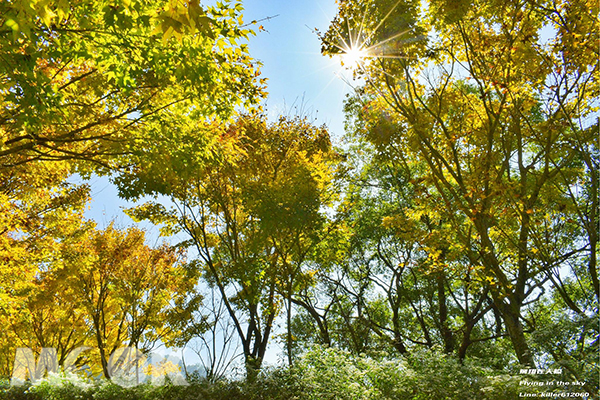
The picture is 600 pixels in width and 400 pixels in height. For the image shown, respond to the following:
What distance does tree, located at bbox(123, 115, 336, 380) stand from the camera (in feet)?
20.6

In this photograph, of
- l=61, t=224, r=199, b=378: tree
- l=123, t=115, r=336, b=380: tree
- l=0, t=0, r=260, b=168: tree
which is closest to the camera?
l=0, t=0, r=260, b=168: tree

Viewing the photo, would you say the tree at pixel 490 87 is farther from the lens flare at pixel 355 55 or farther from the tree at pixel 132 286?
the tree at pixel 132 286

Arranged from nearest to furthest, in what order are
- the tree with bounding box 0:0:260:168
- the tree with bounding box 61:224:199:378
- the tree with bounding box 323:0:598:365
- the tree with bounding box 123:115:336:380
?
the tree with bounding box 0:0:260:168 < the tree with bounding box 323:0:598:365 < the tree with bounding box 123:115:336:380 < the tree with bounding box 61:224:199:378

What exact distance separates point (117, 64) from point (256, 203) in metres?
3.55

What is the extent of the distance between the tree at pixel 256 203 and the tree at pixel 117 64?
83 cm

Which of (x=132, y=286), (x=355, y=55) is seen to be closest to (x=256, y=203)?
(x=355, y=55)

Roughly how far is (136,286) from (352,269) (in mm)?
8227

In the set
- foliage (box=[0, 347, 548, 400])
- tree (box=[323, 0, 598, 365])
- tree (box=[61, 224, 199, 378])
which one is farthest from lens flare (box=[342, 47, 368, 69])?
tree (box=[61, 224, 199, 378])

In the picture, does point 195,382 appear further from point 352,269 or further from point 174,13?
point 352,269

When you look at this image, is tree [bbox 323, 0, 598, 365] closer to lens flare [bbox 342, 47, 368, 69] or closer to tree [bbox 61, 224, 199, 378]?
lens flare [bbox 342, 47, 368, 69]

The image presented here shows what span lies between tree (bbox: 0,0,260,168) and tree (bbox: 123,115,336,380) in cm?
83

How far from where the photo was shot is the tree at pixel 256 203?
20.6 ft

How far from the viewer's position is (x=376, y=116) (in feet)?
20.3

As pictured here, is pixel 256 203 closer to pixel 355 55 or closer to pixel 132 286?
pixel 355 55
